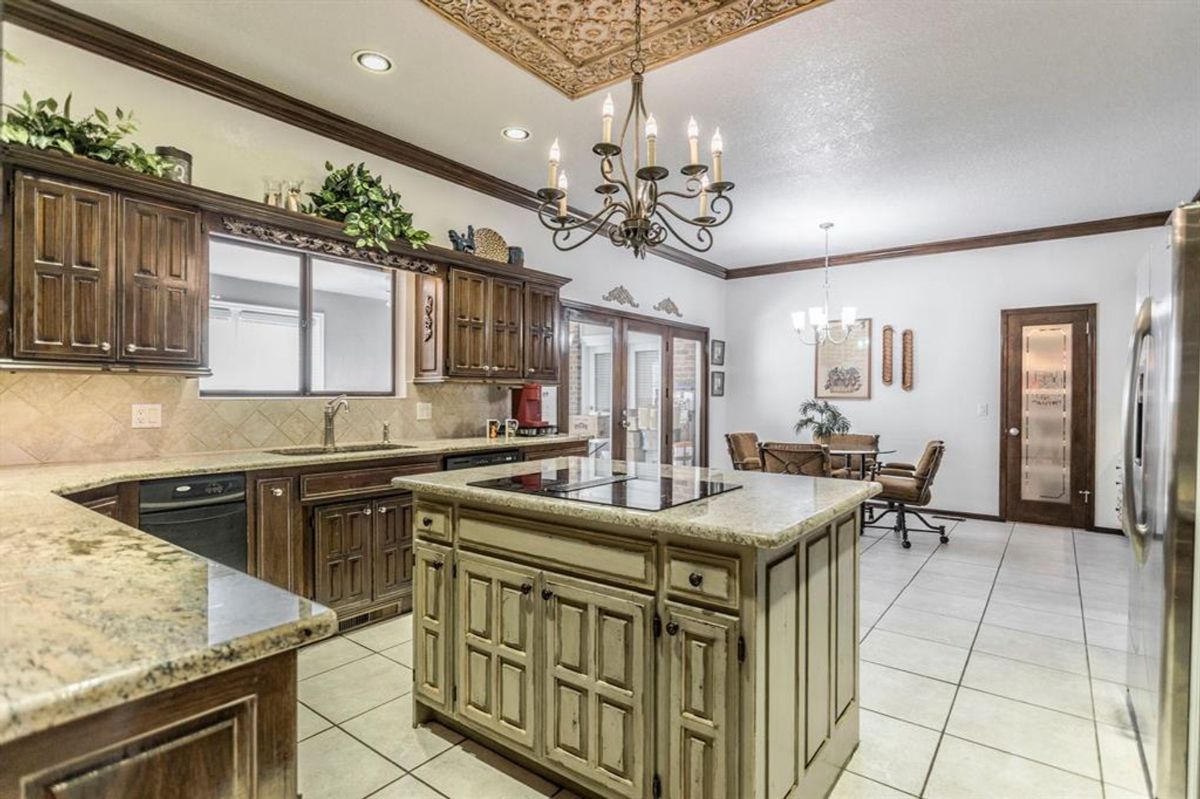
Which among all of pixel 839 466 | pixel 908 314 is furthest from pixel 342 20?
pixel 908 314

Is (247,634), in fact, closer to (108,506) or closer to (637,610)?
(637,610)

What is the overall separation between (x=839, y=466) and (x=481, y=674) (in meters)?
4.93

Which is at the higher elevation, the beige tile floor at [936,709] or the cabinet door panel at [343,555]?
the cabinet door panel at [343,555]

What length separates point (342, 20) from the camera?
2799mm

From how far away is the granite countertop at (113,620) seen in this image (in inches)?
27.7

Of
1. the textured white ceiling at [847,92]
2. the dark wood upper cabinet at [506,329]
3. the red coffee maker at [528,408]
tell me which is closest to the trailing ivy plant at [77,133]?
the textured white ceiling at [847,92]

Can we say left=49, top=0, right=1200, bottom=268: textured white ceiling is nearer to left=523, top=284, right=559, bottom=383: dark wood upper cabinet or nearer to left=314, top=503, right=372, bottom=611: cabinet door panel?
left=523, top=284, right=559, bottom=383: dark wood upper cabinet

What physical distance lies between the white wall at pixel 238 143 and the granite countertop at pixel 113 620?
94.4 inches

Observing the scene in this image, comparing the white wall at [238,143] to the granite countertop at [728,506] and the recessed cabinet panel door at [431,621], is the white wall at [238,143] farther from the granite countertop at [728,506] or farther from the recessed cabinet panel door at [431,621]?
the recessed cabinet panel door at [431,621]

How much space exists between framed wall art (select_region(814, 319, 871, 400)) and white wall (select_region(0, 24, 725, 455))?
129 inches

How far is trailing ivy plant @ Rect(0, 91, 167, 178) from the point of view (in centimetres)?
244

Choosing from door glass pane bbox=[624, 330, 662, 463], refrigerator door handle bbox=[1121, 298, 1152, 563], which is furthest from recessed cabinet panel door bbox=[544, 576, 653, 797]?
door glass pane bbox=[624, 330, 662, 463]

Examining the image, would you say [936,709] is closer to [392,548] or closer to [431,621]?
[431,621]

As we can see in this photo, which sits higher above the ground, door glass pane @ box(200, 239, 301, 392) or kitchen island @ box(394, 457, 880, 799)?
door glass pane @ box(200, 239, 301, 392)
